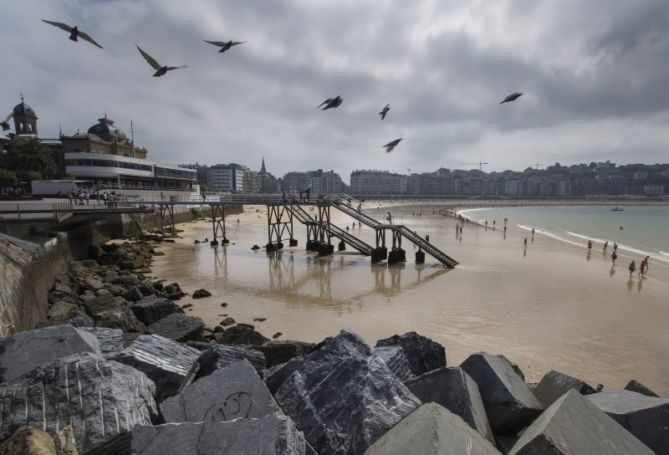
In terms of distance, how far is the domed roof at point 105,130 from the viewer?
73.9 m

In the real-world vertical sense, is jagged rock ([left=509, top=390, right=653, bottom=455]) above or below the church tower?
below

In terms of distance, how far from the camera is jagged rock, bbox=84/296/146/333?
30.7ft

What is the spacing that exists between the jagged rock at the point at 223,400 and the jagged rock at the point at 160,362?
39.9 inches

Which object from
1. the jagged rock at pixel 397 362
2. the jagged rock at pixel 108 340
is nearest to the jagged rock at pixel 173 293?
the jagged rock at pixel 108 340

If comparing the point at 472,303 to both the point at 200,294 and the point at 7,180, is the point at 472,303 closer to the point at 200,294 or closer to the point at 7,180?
the point at 200,294

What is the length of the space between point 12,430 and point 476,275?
22.3m

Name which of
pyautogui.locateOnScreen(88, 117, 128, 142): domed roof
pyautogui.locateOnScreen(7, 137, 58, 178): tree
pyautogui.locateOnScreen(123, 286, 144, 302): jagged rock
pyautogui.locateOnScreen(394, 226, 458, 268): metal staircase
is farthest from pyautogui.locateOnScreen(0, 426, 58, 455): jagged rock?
pyautogui.locateOnScreen(88, 117, 128, 142): domed roof

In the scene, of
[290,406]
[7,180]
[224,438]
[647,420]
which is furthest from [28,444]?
[7,180]

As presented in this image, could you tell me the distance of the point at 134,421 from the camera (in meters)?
3.72

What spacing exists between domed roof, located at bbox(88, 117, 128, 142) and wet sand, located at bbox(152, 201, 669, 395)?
2325 inches

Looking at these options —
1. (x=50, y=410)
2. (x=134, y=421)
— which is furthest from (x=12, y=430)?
(x=134, y=421)

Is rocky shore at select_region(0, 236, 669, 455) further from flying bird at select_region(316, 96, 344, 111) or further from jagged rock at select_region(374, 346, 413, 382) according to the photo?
flying bird at select_region(316, 96, 344, 111)

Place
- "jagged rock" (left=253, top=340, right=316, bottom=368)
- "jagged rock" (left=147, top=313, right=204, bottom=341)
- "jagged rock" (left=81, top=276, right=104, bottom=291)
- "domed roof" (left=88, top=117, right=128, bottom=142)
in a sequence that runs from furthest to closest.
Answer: "domed roof" (left=88, top=117, right=128, bottom=142)
"jagged rock" (left=81, top=276, right=104, bottom=291)
"jagged rock" (left=147, top=313, right=204, bottom=341)
"jagged rock" (left=253, top=340, right=316, bottom=368)

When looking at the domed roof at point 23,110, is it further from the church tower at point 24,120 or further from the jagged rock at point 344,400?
the jagged rock at point 344,400
